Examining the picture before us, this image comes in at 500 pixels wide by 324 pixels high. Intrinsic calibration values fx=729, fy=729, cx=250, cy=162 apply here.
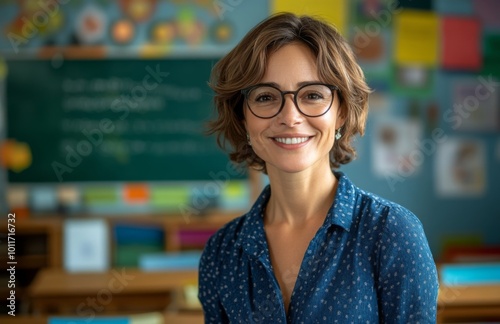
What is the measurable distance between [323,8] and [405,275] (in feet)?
14.0

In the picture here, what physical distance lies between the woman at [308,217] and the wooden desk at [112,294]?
8.48ft

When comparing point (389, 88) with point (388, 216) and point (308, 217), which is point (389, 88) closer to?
point (308, 217)

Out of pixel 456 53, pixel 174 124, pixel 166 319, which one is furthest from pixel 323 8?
pixel 166 319

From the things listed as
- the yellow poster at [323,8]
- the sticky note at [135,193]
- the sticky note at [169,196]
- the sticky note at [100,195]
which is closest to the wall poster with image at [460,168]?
the yellow poster at [323,8]

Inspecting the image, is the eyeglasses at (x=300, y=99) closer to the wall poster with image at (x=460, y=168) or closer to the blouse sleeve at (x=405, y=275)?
the blouse sleeve at (x=405, y=275)

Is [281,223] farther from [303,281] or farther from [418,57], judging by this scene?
[418,57]

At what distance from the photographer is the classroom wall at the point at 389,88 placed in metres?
5.32

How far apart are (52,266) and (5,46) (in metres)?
1.62

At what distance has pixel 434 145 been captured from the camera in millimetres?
5410

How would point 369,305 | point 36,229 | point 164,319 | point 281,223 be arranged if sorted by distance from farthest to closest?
point 36,229, point 164,319, point 281,223, point 369,305

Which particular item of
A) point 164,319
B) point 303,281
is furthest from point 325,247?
point 164,319

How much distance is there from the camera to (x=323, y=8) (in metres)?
5.26

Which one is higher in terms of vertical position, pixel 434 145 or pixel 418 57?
pixel 418 57

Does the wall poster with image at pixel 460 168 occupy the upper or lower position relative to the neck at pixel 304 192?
lower
